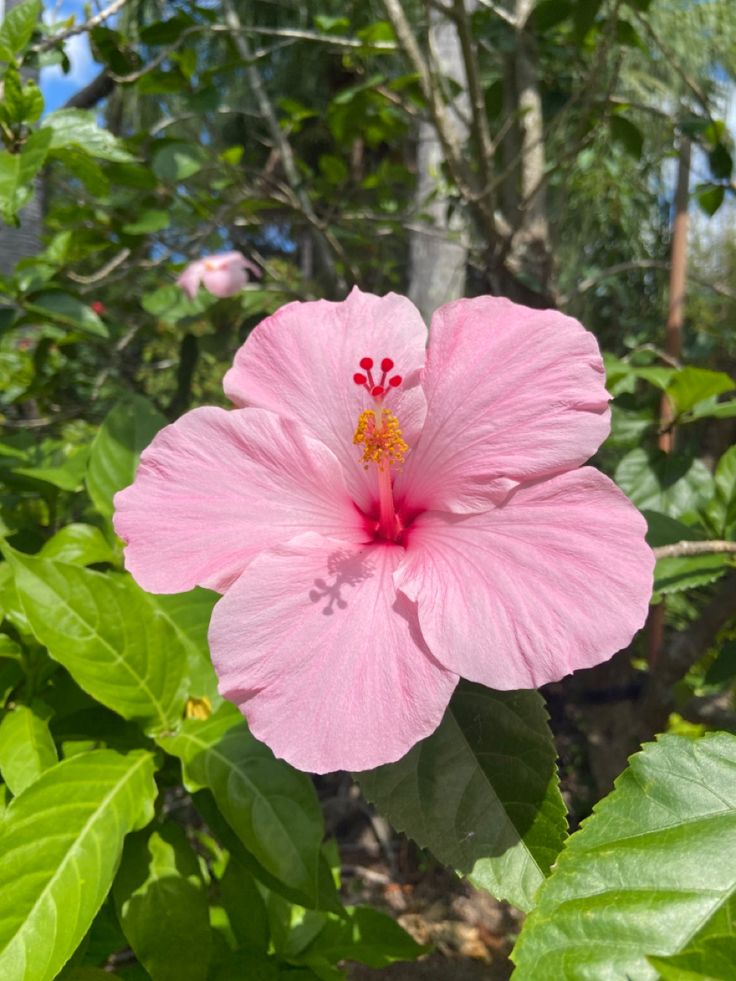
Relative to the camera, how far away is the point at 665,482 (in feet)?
4.81

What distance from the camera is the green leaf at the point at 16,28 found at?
3.69 ft

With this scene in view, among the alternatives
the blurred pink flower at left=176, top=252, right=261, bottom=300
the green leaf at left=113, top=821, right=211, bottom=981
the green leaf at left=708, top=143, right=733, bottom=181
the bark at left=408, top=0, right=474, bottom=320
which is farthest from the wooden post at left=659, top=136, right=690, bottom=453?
the green leaf at left=113, top=821, right=211, bottom=981

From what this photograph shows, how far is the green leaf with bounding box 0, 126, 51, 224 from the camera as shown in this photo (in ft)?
3.28

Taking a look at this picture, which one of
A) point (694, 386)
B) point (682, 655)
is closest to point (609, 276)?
point (694, 386)

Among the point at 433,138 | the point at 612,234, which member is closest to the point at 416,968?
the point at 433,138

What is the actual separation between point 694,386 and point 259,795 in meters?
1.06

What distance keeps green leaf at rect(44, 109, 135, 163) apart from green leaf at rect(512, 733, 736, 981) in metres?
1.20

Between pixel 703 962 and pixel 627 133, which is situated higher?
pixel 627 133

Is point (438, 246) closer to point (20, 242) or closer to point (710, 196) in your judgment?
point (710, 196)

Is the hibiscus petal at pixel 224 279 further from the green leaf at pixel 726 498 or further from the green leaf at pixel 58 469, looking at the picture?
the green leaf at pixel 726 498

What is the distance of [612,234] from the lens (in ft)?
16.4

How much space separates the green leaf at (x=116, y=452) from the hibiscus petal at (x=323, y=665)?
1.82 ft

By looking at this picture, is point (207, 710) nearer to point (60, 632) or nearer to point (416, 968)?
point (60, 632)

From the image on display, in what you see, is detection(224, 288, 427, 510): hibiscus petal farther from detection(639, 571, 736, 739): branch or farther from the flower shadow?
detection(639, 571, 736, 739): branch
